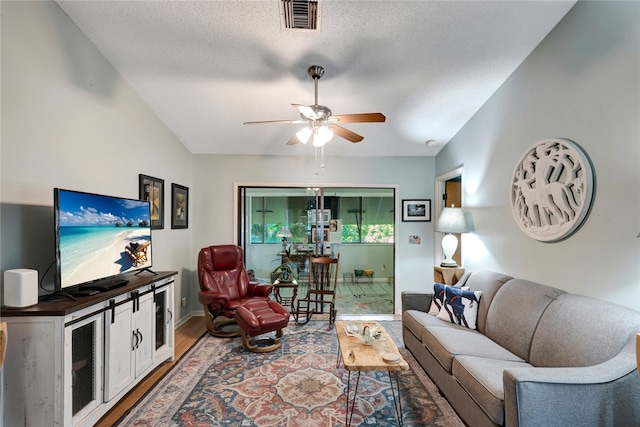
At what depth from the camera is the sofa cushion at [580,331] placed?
5.43 feet

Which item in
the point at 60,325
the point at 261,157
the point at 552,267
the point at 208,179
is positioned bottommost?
the point at 60,325

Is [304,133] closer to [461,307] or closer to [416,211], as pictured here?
[461,307]

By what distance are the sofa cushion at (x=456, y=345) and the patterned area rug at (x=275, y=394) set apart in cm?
38

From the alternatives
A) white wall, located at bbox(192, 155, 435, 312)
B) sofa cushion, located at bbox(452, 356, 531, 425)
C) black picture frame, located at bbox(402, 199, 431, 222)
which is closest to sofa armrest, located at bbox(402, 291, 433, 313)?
sofa cushion, located at bbox(452, 356, 531, 425)

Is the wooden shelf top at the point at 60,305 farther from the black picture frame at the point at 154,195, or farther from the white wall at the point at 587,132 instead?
the white wall at the point at 587,132

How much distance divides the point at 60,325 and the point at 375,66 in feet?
9.78

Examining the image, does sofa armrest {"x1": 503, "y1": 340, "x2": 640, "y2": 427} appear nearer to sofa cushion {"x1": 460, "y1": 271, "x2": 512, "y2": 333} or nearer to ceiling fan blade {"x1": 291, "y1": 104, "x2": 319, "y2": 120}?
sofa cushion {"x1": 460, "y1": 271, "x2": 512, "y2": 333}

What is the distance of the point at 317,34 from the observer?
2.33 metres

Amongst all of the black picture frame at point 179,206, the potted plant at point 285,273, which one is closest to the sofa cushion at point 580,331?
the potted plant at point 285,273

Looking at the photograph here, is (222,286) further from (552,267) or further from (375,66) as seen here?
(552,267)

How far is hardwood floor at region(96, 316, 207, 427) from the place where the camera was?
216cm

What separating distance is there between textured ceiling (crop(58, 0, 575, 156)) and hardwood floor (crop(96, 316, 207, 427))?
2.65m

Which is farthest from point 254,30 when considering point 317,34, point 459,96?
point 459,96

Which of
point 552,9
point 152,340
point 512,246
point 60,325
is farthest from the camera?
point 512,246
